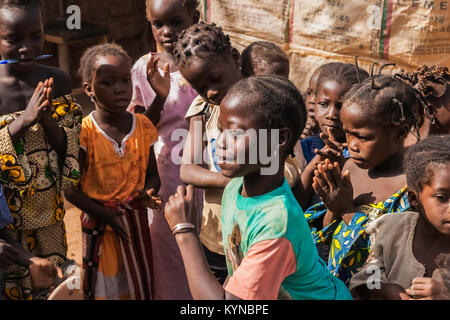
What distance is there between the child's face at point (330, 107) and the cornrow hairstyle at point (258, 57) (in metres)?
A: 0.30

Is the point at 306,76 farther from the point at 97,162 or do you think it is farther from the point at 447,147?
the point at 447,147

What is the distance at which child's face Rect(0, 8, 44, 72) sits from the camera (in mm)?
2572

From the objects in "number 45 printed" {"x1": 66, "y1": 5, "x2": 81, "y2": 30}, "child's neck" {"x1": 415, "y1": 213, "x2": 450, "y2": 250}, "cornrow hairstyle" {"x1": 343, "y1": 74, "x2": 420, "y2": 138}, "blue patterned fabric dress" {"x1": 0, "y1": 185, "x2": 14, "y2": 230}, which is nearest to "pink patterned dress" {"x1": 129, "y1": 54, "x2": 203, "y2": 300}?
"blue patterned fabric dress" {"x1": 0, "y1": 185, "x2": 14, "y2": 230}

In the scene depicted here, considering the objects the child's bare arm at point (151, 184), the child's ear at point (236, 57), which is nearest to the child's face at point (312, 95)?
the child's ear at point (236, 57)

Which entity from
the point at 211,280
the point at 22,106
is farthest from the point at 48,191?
the point at 211,280

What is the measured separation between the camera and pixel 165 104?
3.17m

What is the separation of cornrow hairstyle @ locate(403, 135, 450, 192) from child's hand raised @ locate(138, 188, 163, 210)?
3.96 feet

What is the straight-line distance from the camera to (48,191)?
8.89 ft

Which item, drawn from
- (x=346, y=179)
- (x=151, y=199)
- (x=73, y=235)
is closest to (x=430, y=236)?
(x=346, y=179)

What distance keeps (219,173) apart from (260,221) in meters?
0.77

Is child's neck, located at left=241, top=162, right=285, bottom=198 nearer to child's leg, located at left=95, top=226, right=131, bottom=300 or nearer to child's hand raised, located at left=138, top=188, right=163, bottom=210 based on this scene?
child's hand raised, located at left=138, top=188, right=163, bottom=210

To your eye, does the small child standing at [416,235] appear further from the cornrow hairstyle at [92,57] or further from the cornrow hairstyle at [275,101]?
the cornrow hairstyle at [92,57]

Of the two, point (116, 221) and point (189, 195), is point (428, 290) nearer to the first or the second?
point (189, 195)

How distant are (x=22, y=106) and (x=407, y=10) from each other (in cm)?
258
